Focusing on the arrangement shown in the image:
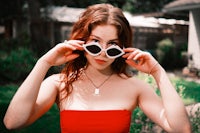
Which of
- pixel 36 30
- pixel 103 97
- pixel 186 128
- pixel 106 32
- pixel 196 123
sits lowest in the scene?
pixel 36 30

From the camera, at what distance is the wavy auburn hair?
1.90 m

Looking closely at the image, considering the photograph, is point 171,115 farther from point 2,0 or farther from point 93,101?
point 2,0

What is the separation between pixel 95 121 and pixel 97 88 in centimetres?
21

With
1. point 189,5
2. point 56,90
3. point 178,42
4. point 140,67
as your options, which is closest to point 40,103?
point 56,90

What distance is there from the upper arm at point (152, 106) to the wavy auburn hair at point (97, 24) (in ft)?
0.65

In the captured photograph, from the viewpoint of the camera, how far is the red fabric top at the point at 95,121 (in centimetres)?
185

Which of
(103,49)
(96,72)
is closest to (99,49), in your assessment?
(103,49)

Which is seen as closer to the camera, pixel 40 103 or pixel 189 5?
pixel 40 103

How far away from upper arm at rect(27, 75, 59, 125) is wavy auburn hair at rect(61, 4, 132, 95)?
75 mm

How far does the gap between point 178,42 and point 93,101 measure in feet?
58.8

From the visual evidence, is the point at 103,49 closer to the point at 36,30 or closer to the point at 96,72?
the point at 96,72

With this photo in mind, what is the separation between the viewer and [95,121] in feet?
6.09

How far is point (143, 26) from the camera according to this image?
2117cm

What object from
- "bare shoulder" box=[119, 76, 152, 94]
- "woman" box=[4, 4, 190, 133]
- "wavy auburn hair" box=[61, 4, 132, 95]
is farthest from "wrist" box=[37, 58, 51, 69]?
"bare shoulder" box=[119, 76, 152, 94]
